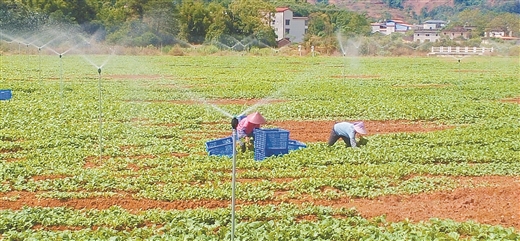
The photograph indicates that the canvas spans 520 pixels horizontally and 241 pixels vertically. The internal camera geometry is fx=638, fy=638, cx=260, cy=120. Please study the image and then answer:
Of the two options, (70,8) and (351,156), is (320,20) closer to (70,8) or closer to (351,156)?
(70,8)

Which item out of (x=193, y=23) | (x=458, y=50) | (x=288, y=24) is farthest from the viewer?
(x=288, y=24)

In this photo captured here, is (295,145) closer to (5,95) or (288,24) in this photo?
(5,95)

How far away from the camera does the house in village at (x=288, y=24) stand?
118 m

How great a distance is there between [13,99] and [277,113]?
33.5 ft

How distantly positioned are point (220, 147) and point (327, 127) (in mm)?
5708

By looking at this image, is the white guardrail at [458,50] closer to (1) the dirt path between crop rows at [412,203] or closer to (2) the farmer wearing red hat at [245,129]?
(2) the farmer wearing red hat at [245,129]

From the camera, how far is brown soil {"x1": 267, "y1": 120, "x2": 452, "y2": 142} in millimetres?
17475

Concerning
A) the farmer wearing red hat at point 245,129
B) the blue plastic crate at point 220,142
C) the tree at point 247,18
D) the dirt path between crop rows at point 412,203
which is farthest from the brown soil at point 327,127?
the tree at point 247,18

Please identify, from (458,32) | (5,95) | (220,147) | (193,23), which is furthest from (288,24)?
(220,147)

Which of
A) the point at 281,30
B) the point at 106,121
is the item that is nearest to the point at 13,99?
the point at 106,121

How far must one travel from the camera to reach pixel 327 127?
61.8 feet

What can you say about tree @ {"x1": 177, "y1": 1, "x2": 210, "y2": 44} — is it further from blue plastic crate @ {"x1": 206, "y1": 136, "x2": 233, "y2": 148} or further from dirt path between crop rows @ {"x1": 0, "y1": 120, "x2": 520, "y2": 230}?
dirt path between crop rows @ {"x1": 0, "y1": 120, "x2": 520, "y2": 230}

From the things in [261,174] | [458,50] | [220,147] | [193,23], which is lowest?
[261,174]

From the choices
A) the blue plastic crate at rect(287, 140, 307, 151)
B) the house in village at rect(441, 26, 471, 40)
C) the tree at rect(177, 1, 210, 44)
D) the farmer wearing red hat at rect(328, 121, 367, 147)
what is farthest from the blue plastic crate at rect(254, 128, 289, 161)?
the house in village at rect(441, 26, 471, 40)
